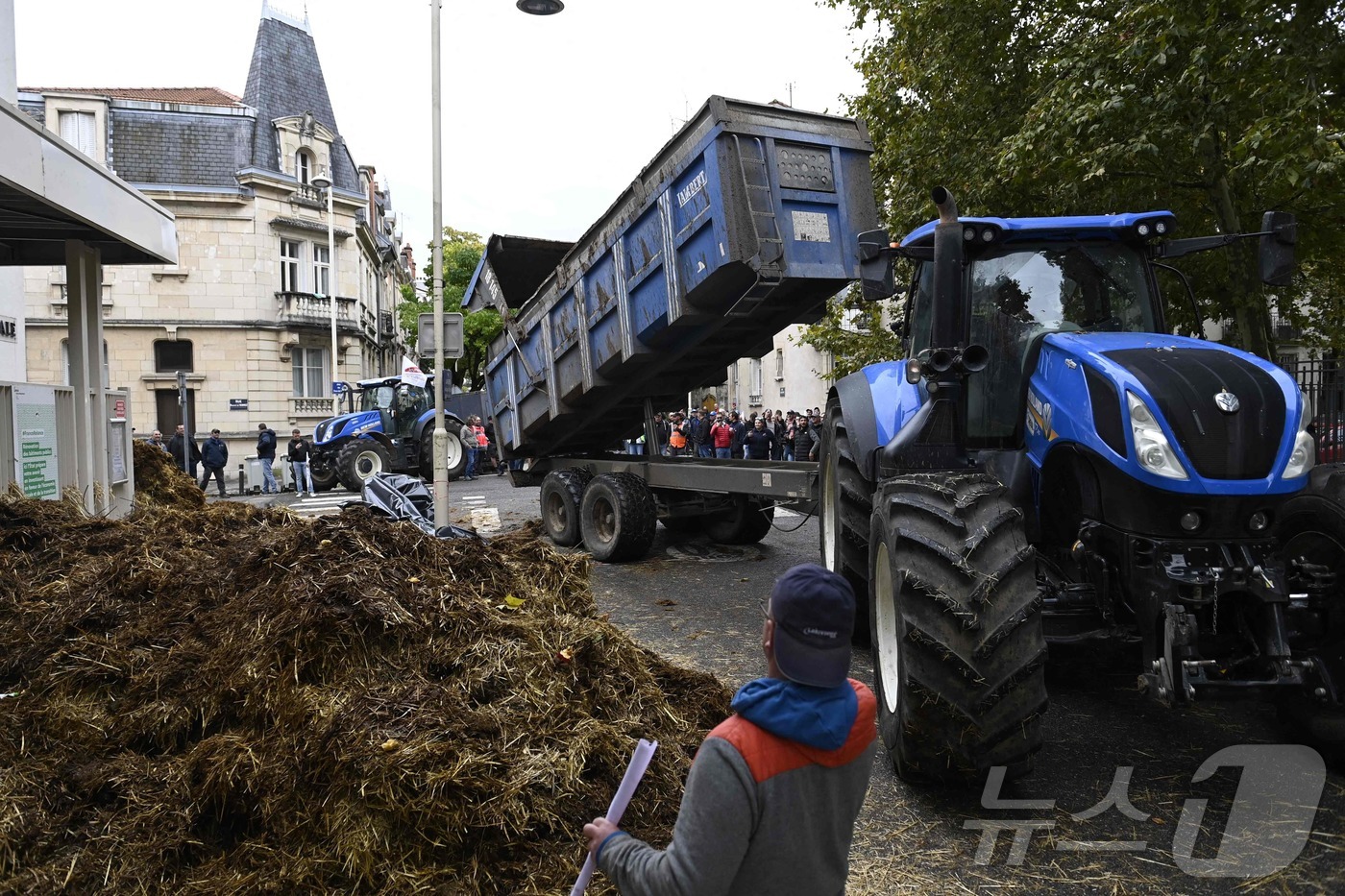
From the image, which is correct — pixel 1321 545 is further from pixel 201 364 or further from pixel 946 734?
pixel 201 364

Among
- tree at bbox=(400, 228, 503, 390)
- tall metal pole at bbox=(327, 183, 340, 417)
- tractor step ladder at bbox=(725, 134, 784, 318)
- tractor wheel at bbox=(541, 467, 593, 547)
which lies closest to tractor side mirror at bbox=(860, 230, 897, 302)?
tractor step ladder at bbox=(725, 134, 784, 318)

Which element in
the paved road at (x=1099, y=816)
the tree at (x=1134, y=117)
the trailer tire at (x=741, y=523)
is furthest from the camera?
the trailer tire at (x=741, y=523)

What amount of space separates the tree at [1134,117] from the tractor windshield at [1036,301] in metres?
4.26

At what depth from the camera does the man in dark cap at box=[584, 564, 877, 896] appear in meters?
1.93

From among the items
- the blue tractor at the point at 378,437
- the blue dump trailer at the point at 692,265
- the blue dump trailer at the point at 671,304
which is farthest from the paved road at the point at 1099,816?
the blue tractor at the point at 378,437

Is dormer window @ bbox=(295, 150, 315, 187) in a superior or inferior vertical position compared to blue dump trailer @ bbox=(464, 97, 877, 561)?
superior

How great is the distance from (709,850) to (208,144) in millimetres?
37377

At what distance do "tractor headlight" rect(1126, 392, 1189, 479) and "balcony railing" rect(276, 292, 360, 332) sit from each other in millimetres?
33413

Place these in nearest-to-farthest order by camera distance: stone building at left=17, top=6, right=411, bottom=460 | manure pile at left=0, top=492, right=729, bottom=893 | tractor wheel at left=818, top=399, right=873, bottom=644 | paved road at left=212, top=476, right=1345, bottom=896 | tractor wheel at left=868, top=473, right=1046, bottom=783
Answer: manure pile at left=0, top=492, right=729, bottom=893
paved road at left=212, top=476, right=1345, bottom=896
tractor wheel at left=868, top=473, right=1046, bottom=783
tractor wheel at left=818, top=399, right=873, bottom=644
stone building at left=17, top=6, right=411, bottom=460

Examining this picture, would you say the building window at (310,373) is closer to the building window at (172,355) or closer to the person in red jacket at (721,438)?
the building window at (172,355)

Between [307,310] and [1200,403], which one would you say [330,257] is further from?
[1200,403]

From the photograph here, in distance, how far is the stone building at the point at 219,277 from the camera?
32344 millimetres

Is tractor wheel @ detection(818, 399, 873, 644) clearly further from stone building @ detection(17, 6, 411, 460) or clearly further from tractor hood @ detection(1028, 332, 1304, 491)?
stone building @ detection(17, 6, 411, 460)

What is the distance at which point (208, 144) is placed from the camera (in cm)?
3394
